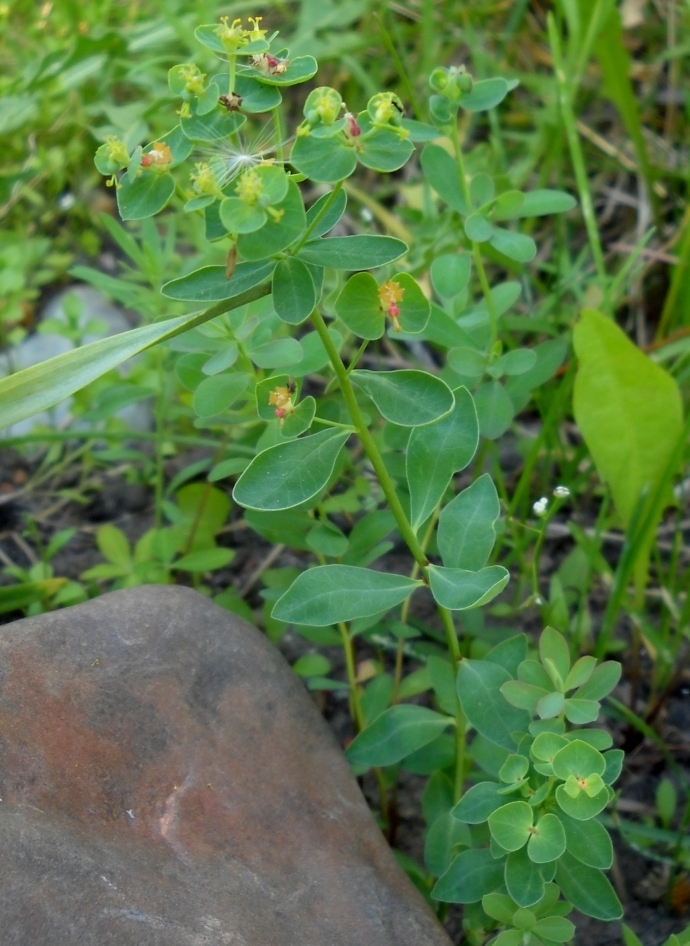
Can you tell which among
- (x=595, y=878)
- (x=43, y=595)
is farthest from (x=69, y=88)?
(x=595, y=878)

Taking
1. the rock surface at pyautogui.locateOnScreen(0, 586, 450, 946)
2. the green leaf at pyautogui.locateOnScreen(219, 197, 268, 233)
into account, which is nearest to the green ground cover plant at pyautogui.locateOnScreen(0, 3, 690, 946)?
the green leaf at pyautogui.locateOnScreen(219, 197, 268, 233)

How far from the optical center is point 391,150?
1081 millimetres

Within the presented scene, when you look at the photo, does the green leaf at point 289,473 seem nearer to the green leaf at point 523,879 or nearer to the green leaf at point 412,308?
the green leaf at point 412,308

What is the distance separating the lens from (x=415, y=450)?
4.51 feet

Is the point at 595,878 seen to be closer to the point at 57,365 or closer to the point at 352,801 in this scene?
the point at 352,801

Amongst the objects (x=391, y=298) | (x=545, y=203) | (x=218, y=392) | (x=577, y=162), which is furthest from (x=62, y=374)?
(x=577, y=162)

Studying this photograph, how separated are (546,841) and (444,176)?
1079mm

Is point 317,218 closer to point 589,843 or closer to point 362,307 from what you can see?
point 362,307

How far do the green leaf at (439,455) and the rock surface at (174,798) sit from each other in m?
0.37

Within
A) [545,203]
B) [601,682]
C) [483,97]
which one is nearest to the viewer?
[601,682]

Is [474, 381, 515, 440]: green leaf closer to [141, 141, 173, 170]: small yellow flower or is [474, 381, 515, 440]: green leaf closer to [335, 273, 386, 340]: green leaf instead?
[335, 273, 386, 340]: green leaf

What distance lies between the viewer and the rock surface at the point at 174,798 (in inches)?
44.3

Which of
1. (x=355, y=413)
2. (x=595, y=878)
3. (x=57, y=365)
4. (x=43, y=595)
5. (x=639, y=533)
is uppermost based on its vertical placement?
(x=57, y=365)

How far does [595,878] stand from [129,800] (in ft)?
2.06
